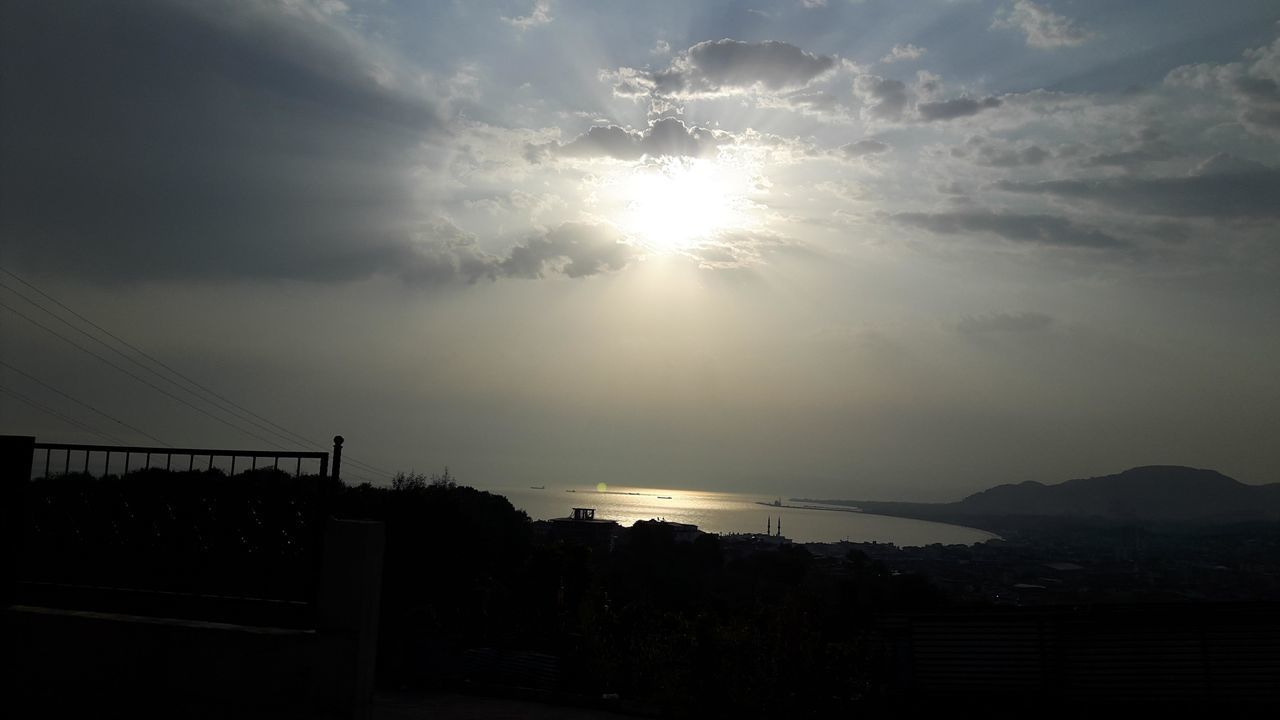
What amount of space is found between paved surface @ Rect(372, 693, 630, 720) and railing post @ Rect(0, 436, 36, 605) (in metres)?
4.42

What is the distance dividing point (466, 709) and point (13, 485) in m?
6.02

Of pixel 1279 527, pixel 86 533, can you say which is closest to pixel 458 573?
pixel 86 533

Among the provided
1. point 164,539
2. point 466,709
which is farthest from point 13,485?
point 466,709

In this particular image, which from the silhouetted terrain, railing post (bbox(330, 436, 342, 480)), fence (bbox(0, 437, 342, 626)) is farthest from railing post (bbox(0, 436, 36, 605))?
the silhouetted terrain

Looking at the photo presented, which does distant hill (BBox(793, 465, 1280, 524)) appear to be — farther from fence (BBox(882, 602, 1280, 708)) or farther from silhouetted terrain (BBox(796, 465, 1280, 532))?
fence (BBox(882, 602, 1280, 708))

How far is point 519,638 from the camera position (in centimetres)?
1373

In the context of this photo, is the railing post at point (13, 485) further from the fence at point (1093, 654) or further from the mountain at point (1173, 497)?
the mountain at point (1173, 497)

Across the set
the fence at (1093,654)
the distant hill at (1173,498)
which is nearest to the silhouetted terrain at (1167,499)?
the distant hill at (1173,498)

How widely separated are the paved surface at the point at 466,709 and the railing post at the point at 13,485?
4420 millimetres

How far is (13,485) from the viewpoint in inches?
324

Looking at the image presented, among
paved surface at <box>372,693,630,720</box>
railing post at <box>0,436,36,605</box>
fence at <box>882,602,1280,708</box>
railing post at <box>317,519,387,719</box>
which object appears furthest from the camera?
paved surface at <box>372,693,630,720</box>

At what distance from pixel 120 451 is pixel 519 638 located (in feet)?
24.6

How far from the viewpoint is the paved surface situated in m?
10.6

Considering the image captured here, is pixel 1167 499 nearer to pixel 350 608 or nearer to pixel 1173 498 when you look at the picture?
pixel 1173 498
